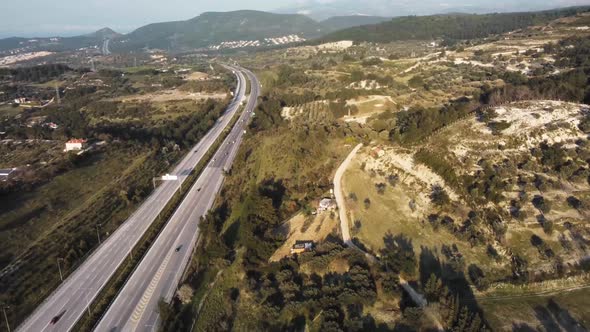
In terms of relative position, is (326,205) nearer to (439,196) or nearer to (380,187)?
(380,187)

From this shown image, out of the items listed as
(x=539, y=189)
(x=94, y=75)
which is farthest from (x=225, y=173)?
(x=94, y=75)

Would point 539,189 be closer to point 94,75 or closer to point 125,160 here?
point 125,160

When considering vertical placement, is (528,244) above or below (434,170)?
below

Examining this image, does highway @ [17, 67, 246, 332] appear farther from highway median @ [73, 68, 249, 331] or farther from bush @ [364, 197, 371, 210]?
bush @ [364, 197, 371, 210]

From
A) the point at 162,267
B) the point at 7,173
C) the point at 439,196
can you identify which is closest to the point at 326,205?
the point at 439,196

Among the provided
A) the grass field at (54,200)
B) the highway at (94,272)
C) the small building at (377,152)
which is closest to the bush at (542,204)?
the small building at (377,152)


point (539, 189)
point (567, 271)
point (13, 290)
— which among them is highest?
point (539, 189)
